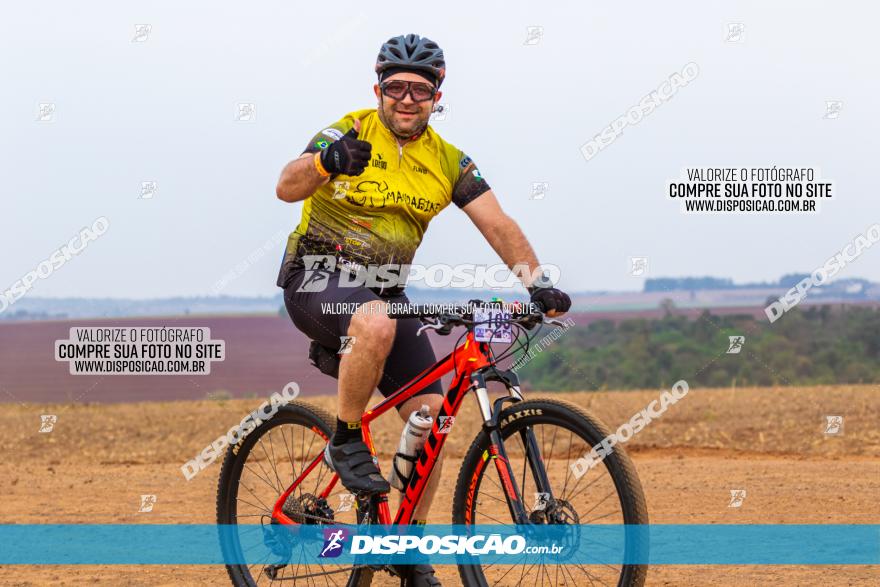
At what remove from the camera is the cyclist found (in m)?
5.34

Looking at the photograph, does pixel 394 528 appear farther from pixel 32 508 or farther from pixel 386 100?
pixel 32 508

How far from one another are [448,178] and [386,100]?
0.52m

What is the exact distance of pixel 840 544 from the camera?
7457mm

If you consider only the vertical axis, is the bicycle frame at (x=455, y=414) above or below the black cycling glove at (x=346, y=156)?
below

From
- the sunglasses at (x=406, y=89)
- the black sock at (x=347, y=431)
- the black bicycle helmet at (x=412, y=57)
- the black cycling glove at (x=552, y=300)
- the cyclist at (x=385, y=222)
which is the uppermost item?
the black bicycle helmet at (x=412, y=57)

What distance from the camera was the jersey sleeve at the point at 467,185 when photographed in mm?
5754

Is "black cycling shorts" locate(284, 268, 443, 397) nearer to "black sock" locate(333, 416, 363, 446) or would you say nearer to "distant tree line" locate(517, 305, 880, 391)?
"black sock" locate(333, 416, 363, 446)

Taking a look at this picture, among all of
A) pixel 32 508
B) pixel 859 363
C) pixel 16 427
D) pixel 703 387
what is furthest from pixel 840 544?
pixel 859 363

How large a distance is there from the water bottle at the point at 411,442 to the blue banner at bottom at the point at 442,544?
25cm

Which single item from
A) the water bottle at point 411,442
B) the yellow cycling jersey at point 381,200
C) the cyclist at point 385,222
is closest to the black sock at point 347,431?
the cyclist at point 385,222

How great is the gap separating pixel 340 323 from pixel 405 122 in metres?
1.09

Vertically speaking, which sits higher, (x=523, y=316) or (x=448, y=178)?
(x=448, y=178)

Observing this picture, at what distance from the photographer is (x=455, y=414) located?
5176 mm

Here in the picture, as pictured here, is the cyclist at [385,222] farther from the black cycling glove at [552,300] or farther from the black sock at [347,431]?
the black cycling glove at [552,300]
